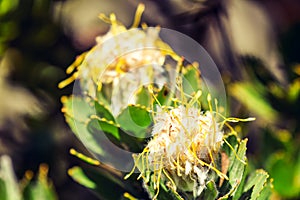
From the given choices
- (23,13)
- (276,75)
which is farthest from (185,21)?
(23,13)

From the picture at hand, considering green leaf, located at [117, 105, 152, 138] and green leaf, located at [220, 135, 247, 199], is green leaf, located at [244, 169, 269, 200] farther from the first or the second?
green leaf, located at [117, 105, 152, 138]

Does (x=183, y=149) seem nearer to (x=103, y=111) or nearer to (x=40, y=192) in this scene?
(x=103, y=111)

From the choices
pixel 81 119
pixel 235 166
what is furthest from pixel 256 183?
pixel 81 119

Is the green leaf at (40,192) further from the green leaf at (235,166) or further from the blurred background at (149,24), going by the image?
the green leaf at (235,166)

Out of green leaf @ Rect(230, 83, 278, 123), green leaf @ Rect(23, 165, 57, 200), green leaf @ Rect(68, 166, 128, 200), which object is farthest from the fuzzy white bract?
green leaf @ Rect(230, 83, 278, 123)

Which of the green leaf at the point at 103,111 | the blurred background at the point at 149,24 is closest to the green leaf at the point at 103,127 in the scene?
the green leaf at the point at 103,111

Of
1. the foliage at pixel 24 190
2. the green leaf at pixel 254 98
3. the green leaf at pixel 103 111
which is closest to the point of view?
the green leaf at pixel 103 111

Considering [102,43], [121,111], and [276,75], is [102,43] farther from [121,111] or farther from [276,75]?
[276,75]

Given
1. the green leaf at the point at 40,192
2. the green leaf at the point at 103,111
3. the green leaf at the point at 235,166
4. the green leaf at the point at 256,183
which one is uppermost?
the green leaf at the point at 103,111
